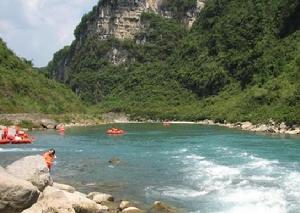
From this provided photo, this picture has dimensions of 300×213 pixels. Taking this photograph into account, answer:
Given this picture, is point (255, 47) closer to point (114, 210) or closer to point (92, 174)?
point (92, 174)

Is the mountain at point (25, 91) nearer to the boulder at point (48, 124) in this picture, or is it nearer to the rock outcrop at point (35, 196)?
the boulder at point (48, 124)

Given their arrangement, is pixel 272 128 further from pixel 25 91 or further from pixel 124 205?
pixel 124 205

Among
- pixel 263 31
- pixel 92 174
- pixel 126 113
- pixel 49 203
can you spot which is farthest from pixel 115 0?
pixel 49 203

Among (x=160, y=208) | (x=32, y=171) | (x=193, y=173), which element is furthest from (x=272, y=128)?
(x=32, y=171)

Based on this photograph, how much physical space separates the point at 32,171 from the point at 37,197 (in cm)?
153

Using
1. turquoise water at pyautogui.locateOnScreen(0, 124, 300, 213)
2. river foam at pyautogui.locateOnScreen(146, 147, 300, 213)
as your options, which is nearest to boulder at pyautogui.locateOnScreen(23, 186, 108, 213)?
turquoise water at pyautogui.locateOnScreen(0, 124, 300, 213)

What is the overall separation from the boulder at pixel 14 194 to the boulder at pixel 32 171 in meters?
1.50

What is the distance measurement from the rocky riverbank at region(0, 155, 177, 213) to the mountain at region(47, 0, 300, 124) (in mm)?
54302

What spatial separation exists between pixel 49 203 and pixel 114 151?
2963 centimetres

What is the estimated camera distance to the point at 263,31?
13488cm

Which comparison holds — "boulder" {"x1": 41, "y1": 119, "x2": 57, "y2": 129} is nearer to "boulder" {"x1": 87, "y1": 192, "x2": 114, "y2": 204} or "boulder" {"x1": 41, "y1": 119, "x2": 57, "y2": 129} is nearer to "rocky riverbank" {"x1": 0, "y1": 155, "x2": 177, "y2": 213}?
"boulder" {"x1": 87, "y1": 192, "x2": 114, "y2": 204}

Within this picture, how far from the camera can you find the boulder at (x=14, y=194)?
16.7 metres

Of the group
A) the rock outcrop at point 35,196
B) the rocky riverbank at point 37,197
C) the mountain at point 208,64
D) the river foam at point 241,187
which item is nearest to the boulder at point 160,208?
the rocky riverbank at point 37,197

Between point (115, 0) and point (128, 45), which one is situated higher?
point (115, 0)
